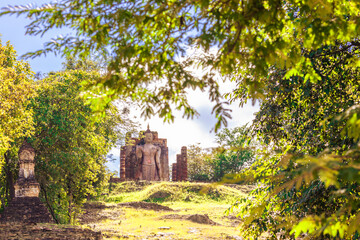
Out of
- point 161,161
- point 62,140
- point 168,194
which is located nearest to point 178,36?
point 62,140

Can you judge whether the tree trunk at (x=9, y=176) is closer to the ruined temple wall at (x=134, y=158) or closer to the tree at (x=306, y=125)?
the tree at (x=306, y=125)

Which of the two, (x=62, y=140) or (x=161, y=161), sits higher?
(x=62, y=140)

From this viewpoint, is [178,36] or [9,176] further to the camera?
[9,176]

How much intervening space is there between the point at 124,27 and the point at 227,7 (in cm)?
109

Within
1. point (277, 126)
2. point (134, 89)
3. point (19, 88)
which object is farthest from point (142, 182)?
point (134, 89)

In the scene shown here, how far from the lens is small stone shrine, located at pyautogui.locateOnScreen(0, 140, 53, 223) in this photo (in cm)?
1291

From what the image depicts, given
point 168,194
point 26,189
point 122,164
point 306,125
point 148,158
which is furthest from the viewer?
point 148,158

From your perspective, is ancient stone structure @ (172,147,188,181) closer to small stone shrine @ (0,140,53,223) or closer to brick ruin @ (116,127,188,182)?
brick ruin @ (116,127,188,182)

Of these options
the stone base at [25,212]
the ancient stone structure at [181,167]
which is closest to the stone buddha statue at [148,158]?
the ancient stone structure at [181,167]

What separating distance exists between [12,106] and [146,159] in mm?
22536

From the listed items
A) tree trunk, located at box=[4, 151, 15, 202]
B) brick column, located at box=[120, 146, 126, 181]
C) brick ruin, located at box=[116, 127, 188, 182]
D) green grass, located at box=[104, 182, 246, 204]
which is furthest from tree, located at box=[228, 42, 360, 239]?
brick ruin, located at box=[116, 127, 188, 182]

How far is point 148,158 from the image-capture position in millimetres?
35031

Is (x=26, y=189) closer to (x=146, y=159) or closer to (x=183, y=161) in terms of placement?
(x=146, y=159)

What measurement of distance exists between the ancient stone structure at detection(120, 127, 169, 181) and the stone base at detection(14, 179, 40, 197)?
2030 cm
